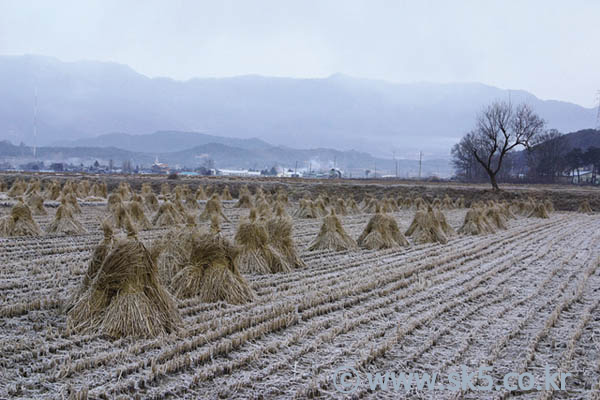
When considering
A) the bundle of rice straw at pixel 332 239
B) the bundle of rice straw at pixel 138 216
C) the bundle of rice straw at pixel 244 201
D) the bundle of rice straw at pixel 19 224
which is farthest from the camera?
the bundle of rice straw at pixel 244 201

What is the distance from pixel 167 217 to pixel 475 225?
920cm

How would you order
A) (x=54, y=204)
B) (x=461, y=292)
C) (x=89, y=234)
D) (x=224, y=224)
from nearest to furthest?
1. (x=461, y=292)
2. (x=89, y=234)
3. (x=224, y=224)
4. (x=54, y=204)

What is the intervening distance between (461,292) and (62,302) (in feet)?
17.6

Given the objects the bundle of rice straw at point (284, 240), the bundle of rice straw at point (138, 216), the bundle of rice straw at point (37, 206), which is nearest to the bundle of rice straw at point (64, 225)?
the bundle of rice straw at point (138, 216)

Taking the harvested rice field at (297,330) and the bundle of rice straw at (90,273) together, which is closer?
the harvested rice field at (297,330)

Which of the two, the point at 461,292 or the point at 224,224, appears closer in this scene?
the point at 461,292

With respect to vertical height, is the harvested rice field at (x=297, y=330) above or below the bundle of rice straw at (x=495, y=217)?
below

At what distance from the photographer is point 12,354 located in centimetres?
424

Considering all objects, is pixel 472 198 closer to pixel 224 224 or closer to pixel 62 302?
pixel 224 224

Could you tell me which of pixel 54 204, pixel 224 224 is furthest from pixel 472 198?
pixel 54 204

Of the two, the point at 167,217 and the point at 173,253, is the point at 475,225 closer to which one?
the point at 167,217
